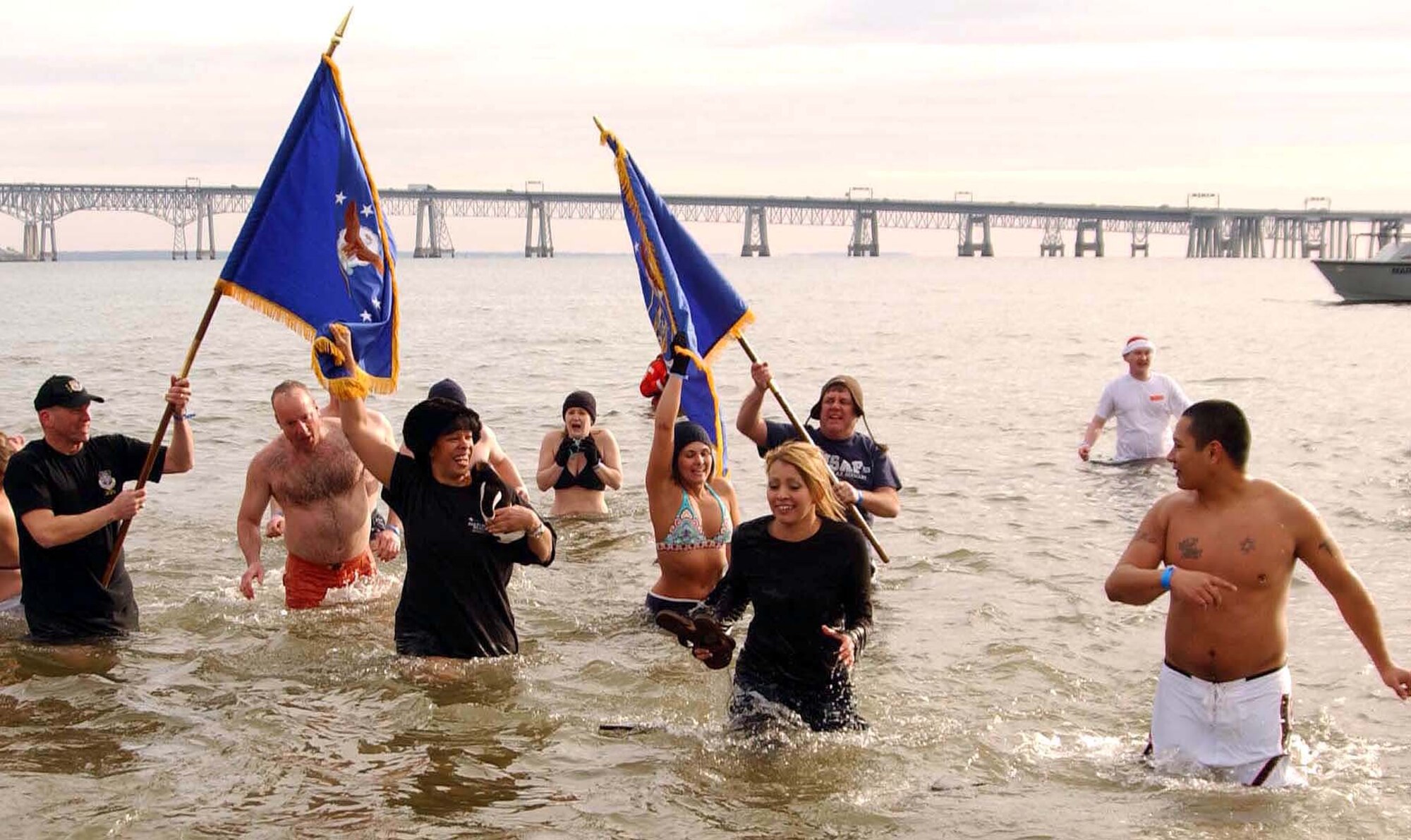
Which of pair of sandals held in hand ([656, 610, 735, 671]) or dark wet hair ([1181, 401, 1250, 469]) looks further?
pair of sandals held in hand ([656, 610, 735, 671])

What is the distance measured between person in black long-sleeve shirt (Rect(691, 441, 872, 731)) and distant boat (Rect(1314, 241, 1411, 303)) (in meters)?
56.1

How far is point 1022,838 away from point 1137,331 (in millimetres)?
47594

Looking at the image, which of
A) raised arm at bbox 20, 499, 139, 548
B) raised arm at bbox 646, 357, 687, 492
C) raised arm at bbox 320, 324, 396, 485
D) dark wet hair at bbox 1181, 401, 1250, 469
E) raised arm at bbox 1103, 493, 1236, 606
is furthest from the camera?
raised arm at bbox 646, 357, 687, 492

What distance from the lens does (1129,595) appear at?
20.7ft

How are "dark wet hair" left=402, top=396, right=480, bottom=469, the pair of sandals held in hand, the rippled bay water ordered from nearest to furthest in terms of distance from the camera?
the pair of sandals held in hand, the rippled bay water, "dark wet hair" left=402, top=396, right=480, bottom=469

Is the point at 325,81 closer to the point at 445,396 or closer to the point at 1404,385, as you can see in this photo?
the point at 445,396

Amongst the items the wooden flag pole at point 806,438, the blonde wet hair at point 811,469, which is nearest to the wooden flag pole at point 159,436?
the wooden flag pole at point 806,438

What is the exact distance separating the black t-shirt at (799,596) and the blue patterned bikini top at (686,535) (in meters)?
2.09

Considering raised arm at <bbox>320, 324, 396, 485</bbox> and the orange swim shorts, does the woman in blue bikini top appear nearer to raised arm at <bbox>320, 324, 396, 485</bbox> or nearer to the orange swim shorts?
raised arm at <bbox>320, 324, 396, 485</bbox>

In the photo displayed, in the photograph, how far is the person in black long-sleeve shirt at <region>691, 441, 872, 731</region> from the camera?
21.3 feet

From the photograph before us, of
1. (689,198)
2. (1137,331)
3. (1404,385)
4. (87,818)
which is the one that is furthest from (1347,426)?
(689,198)

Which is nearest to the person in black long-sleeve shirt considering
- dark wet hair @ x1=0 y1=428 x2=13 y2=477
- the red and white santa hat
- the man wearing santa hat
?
dark wet hair @ x1=0 y1=428 x2=13 y2=477

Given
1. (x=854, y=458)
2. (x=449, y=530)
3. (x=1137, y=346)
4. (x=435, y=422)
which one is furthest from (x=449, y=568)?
(x=1137, y=346)

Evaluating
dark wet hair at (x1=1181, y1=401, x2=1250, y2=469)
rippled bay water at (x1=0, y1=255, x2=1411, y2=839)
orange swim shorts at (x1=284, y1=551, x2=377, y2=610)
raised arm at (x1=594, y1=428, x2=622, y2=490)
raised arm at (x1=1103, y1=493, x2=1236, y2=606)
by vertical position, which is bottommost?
rippled bay water at (x1=0, y1=255, x2=1411, y2=839)
